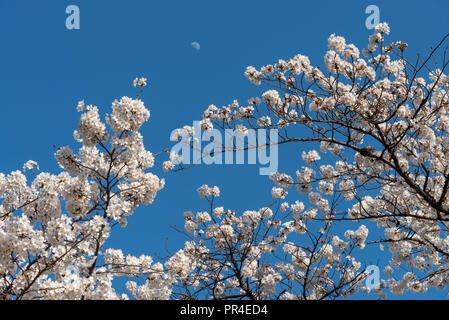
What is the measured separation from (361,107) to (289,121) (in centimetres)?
132

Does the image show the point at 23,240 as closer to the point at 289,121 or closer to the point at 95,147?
the point at 95,147

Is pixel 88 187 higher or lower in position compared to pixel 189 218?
lower

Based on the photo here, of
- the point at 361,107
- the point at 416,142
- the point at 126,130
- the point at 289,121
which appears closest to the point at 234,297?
the point at 289,121

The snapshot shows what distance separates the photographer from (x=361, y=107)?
20.6 ft

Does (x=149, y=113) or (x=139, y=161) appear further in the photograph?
(x=139, y=161)

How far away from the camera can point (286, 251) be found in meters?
9.39

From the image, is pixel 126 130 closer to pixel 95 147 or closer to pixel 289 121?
pixel 95 147

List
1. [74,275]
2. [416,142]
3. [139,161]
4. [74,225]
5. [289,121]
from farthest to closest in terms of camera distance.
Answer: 1. [416,142]
2. [289,121]
3. [139,161]
4. [74,225]
5. [74,275]

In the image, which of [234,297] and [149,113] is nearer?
[149,113]

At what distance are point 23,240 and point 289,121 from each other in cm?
Result: 439
